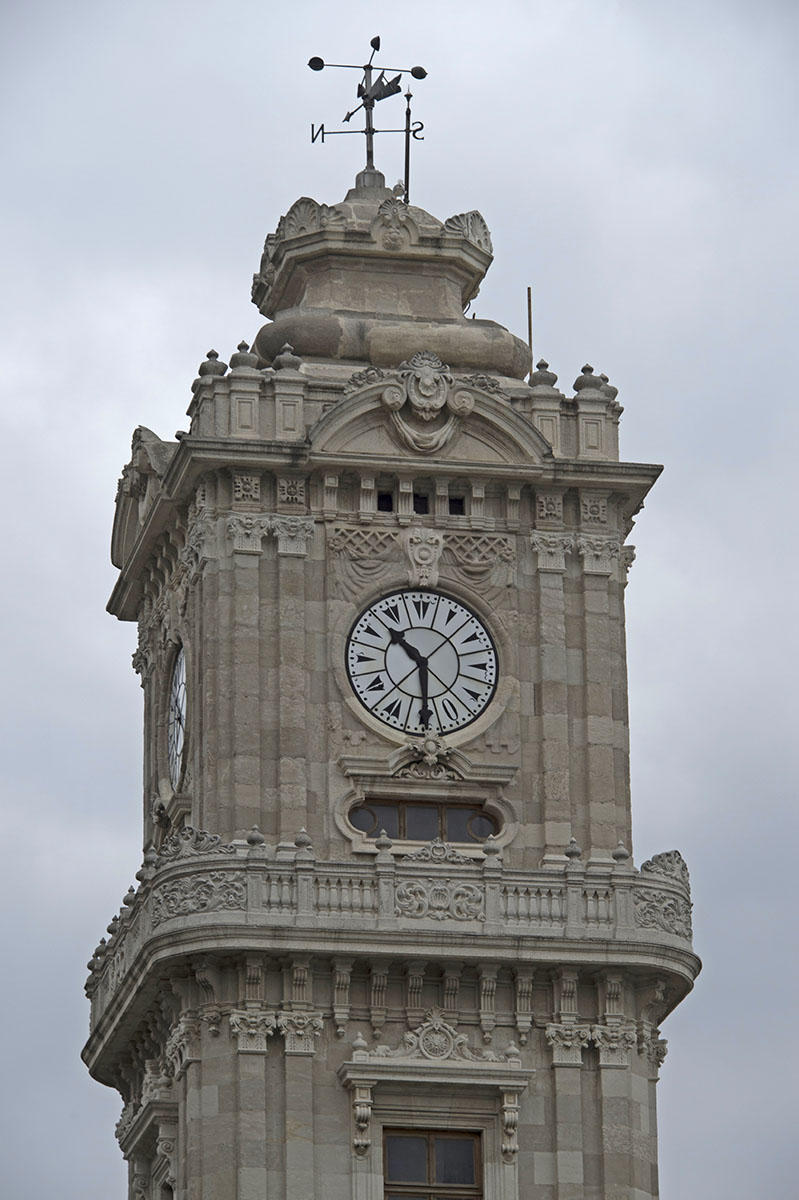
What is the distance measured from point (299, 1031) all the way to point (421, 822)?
464 centimetres

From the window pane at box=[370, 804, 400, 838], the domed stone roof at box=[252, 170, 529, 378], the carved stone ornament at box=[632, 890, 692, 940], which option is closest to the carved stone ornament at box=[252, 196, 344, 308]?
the domed stone roof at box=[252, 170, 529, 378]

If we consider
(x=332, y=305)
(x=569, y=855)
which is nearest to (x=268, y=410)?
(x=332, y=305)

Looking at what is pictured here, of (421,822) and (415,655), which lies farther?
(415,655)

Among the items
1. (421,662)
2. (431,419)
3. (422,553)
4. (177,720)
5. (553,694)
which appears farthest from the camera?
(177,720)

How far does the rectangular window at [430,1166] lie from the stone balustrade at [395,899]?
2875 mm

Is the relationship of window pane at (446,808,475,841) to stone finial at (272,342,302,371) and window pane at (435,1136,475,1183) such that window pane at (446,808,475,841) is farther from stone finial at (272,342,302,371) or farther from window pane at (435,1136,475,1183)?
stone finial at (272,342,302,371)

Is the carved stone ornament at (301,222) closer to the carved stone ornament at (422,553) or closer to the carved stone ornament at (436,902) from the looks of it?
the carved stone ornament at (422,553)

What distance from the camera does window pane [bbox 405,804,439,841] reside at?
247 ft

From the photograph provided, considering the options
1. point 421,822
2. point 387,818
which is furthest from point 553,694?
point 387,818

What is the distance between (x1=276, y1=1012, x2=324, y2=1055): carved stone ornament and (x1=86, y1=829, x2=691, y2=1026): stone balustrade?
112 centimetres

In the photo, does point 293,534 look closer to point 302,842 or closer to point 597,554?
point 597,554

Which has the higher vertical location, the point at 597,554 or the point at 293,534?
the point at 597,554

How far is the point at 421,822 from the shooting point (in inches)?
2965

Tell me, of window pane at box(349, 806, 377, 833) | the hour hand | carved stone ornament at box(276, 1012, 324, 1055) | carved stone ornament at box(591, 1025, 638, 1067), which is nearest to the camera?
carved stone ornament at box(276, 1012, 324, 1055)
